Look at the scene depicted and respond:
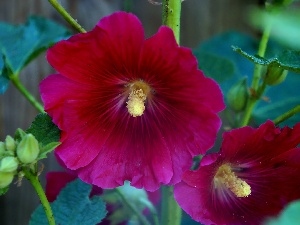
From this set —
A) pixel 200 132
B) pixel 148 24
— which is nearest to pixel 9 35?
pixel 148 24

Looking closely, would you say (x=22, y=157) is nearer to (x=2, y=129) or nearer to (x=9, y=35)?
(x=9, y=35)

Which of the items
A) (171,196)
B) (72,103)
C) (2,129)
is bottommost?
(2,129)

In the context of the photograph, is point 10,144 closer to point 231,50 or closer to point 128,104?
point 128,104

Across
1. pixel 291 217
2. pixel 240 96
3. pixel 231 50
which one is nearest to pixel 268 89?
pixel 231 50

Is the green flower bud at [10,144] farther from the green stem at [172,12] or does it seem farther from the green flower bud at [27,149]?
the green stem at [172,12]

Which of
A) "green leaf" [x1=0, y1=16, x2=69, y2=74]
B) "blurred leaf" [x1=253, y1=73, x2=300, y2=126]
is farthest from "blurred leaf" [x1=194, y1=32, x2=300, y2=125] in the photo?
"green leaf" [x1=0, y1=16, x2=69, y2=74]

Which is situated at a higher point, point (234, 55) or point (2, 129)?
point (234, 55)

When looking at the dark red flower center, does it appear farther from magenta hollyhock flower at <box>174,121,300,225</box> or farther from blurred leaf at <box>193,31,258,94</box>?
blurred leaf at <box>193,31,258,94</box>
